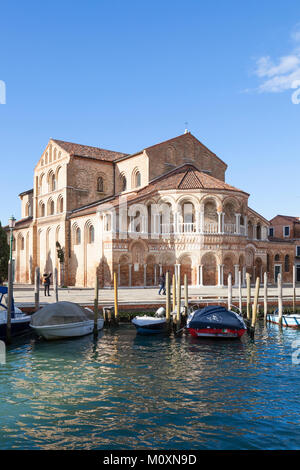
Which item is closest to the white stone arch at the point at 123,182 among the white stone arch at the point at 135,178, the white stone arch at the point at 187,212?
the white stone arch at the point at 135,178

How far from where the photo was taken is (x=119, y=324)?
20.6 meters

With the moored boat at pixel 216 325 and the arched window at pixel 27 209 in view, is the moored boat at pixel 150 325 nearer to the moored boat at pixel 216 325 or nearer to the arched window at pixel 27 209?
the moored boat at pixel 216 325

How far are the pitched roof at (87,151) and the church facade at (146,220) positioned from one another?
129 mm

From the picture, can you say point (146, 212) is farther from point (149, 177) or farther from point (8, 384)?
point (8, 384)

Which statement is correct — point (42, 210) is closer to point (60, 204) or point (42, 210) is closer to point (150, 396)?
point (60, 204)

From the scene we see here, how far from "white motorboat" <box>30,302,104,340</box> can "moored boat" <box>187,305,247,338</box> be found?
452 centimetres

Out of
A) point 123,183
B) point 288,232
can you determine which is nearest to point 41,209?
point 123,183

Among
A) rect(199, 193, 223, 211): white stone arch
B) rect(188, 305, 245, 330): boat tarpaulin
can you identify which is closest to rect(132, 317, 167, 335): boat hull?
rect(188, 305, 245, 330): boat tarpaulin

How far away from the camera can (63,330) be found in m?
17.0

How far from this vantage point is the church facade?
34781 mm

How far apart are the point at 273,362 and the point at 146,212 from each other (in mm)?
23133
